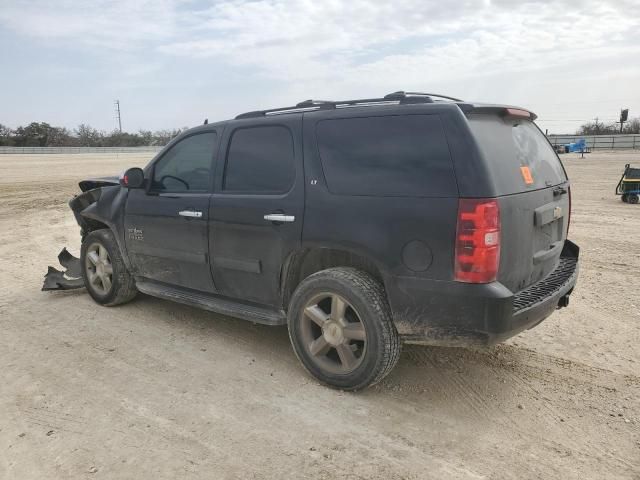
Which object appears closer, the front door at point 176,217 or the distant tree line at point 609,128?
the front door at point 176,217

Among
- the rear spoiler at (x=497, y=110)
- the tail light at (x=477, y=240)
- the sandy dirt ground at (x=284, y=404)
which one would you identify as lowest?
the sandy dirt ground at (x=284, y=404)

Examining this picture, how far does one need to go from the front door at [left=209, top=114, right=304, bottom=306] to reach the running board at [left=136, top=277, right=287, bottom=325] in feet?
0.27

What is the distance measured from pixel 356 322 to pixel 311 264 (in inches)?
23.4

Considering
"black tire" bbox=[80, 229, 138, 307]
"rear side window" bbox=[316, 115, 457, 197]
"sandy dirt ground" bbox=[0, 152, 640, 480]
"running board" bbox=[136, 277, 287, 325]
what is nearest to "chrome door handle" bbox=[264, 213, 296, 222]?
"rear side window" bbox=[316, 115, 457, 197]

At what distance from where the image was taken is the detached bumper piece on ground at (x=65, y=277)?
5.87m

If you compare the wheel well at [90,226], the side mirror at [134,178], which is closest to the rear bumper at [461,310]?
the side mirror at [134,178]

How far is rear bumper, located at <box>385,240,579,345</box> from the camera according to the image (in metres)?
2.98

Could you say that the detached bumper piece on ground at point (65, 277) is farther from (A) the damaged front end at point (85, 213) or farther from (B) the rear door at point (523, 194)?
(B) the rear door at point (523, 194)

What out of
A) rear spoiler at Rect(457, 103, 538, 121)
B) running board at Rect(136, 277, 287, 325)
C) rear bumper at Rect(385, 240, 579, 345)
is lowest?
running board at Rect(136, 277, 287, 325)

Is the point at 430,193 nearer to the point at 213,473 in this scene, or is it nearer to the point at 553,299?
the point at 553,299

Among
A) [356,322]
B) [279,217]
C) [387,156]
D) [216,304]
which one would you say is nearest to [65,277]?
[216,304]

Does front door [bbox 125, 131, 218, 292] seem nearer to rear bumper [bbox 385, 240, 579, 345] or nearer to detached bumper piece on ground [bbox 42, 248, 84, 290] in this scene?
detached bumper piece on ground [bbox 42, 248, 84, 290]

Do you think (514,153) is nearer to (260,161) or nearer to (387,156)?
(387,156)

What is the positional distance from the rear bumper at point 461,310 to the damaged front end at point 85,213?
3.43 metres
